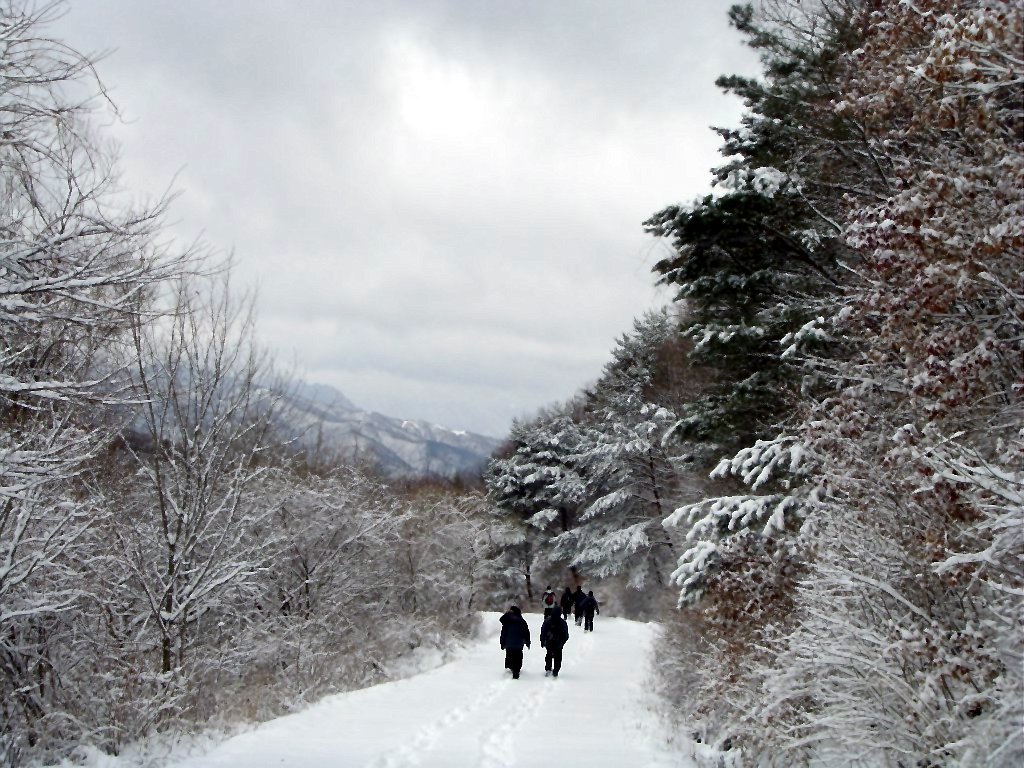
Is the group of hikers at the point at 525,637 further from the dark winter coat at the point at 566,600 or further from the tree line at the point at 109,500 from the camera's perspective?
the dark winter coat at the point at 566,600

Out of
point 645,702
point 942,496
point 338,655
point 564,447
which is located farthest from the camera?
point 564,447

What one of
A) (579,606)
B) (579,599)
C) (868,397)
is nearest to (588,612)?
(579,606)

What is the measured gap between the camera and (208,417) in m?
9.37

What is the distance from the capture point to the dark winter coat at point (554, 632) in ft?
50.2

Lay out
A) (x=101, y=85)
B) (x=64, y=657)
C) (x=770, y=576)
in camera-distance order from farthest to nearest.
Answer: (x=64, y=657) < (x=770, y=576) < (x=101, y=85)

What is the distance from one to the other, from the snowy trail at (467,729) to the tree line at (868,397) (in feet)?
3.87

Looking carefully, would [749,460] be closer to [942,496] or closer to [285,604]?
[942,496]

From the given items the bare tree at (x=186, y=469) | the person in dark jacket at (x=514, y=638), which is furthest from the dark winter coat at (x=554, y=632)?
the bare tree at (x=186, y=469)

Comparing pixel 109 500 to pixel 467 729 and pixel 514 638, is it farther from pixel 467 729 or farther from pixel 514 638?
pixel 514 638

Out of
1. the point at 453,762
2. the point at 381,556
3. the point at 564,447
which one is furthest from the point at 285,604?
the point at 564,447

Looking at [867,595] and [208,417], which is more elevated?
[208,417]

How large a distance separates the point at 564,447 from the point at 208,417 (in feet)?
117

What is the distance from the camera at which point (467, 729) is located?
9.36m

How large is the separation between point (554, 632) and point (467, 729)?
20.6ft
